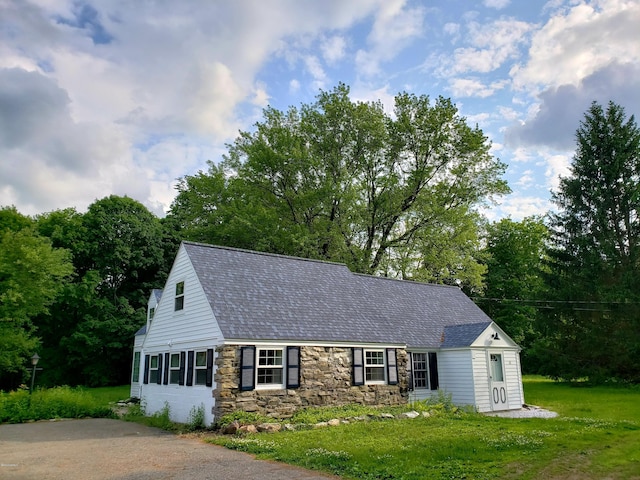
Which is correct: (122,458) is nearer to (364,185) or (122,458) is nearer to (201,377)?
(201,377)

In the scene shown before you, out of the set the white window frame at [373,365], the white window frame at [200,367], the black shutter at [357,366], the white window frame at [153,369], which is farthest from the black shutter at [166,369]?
the white window frame at [373,365]

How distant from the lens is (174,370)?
17.3m

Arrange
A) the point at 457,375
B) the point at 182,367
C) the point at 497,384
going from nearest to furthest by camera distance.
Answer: the point at 182,367, the point at 497,384, the point at 457,375

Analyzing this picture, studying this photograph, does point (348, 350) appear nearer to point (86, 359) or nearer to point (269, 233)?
point (269, 233)

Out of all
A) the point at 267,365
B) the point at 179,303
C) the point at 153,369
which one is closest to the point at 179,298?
the point at 179,303

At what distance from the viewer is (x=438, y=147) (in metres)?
32.7

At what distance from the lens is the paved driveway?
8672 millimetres

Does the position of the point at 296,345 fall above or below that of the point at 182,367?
above

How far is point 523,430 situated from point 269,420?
6.83 metres

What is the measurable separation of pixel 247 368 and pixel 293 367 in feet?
5.31

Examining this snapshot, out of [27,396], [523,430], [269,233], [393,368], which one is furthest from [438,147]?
[27,396]

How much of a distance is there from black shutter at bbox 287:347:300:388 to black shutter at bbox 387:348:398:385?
4106 millimetres

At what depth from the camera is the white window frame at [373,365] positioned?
17.3m

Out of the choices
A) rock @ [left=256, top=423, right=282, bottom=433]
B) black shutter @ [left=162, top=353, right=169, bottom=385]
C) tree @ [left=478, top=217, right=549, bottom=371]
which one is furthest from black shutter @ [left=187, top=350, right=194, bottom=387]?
tree @ [left=478, top=217, right=549, bottom=371]
